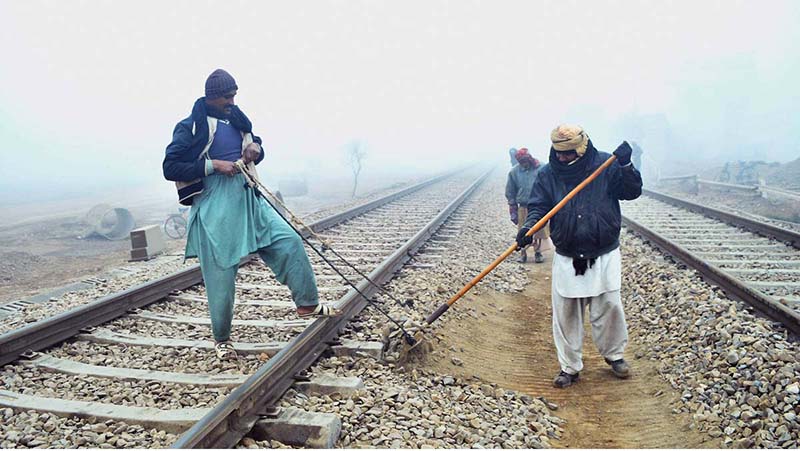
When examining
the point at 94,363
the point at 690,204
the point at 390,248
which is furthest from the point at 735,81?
the point at 94,363

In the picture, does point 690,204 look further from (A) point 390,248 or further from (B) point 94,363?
(B) point 94,363

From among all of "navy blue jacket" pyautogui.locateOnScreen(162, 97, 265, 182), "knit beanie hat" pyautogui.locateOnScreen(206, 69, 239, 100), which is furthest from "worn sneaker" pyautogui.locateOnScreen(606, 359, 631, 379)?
"knit beanie hat" pyautogui.locateOnScreen(206, 69, 239, 100)

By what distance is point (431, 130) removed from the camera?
4727 inches

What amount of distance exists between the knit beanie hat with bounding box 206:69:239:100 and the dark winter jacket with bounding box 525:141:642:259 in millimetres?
2253

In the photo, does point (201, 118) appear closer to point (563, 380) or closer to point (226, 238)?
point (226, 238)

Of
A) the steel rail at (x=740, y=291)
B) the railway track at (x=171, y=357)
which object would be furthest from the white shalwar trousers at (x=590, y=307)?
the railway track at (x=171, y=357)

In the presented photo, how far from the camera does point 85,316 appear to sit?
176 inches

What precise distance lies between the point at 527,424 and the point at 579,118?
2387 inches

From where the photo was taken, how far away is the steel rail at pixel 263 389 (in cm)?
264

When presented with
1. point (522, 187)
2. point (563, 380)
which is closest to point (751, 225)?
point (522, 187)

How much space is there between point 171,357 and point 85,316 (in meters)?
1.10

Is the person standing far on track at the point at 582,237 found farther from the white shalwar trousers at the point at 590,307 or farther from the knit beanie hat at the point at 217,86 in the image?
the knit beanie hat at the point at 217,86

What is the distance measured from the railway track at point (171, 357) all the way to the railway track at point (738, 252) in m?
3.27

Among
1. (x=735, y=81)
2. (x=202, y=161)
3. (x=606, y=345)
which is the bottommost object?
(x=606, y=345)
